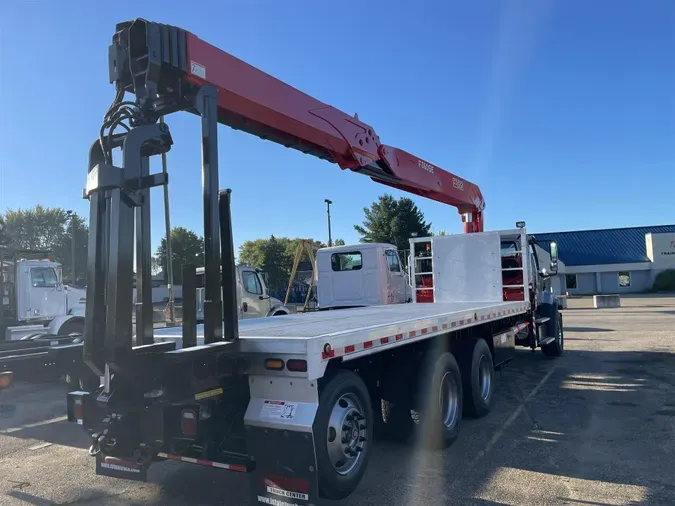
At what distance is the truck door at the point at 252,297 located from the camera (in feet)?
45.6

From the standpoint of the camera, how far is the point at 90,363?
3781 millimetres

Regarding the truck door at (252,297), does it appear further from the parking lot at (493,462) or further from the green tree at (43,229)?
the green tree at (43,229)

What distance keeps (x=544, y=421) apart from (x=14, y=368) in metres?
6.93

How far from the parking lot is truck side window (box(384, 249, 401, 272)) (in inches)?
212

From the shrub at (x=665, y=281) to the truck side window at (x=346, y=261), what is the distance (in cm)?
4237

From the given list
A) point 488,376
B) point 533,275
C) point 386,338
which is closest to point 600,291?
point 533,275

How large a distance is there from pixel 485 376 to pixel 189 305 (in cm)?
484

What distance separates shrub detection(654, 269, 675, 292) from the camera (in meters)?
45.0

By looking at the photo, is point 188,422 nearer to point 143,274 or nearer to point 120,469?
point 120,469

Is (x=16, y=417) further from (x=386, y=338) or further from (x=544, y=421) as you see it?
(x=544, y=421)

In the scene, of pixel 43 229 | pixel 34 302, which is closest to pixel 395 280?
pixel 34 302

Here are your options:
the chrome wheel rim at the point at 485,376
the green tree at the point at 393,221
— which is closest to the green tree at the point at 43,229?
the green tree at the point at 393,221

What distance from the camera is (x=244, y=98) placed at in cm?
518

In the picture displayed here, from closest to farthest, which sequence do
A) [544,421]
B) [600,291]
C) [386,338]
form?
1. [386,338]
2. [544,421]
3. [600,291]
